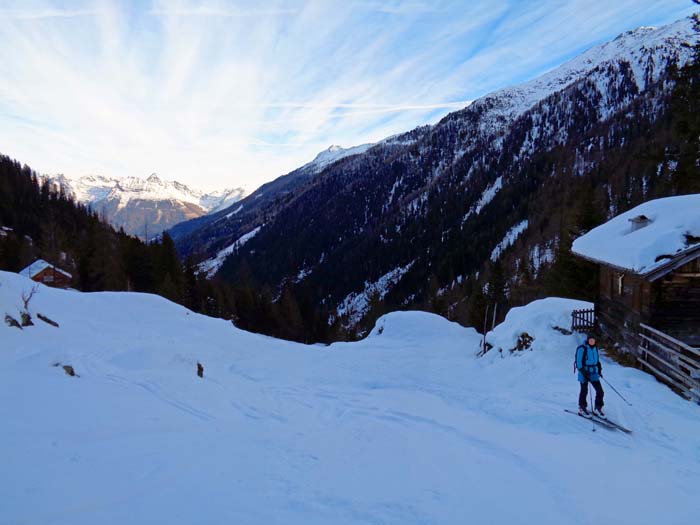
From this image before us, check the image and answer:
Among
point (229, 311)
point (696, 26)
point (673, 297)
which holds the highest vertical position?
point (696, 26)

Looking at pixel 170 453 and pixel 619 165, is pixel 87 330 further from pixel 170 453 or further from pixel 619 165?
pixel 619 165

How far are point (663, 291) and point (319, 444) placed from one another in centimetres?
1306

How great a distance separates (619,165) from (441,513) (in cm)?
15003

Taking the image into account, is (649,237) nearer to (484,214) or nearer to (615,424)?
(615,424)

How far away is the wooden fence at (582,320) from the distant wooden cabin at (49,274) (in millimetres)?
53176

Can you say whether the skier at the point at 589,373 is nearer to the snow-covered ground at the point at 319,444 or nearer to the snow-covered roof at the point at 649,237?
the snow-covered ground at the point at 319,444

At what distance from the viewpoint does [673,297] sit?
14109 millimetres

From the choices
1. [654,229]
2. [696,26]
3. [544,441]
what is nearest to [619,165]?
[696,26]

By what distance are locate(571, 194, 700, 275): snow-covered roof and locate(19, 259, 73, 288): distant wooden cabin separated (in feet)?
175

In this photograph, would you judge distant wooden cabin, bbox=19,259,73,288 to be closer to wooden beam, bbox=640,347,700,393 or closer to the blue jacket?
the blue jacket

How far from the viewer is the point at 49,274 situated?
48.2m

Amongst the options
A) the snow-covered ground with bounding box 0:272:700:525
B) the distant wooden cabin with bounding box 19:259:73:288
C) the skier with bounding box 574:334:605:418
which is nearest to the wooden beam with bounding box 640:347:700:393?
the snow-covered ground with bounding box 0:272:700:525

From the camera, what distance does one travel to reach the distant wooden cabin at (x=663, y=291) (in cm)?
1328

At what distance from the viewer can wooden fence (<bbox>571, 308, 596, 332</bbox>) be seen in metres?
18.5
